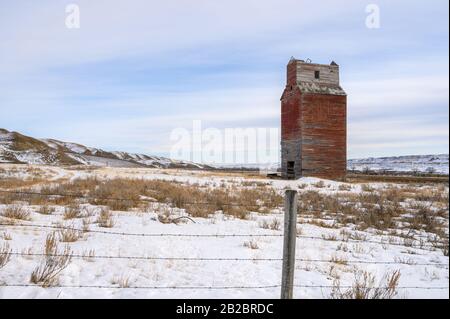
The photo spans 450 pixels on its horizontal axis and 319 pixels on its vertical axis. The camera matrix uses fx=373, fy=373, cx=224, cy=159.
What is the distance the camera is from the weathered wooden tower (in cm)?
2850

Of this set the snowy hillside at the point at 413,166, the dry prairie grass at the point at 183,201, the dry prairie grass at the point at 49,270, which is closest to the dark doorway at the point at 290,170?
the dry prairie grass at the point at 183,201

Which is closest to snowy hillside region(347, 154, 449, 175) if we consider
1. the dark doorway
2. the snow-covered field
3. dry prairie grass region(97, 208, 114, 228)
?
the dark doorway

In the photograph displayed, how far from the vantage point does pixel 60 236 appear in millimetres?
7328

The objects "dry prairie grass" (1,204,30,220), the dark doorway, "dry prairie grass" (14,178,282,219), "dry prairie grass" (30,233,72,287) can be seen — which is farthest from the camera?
the dark doorway

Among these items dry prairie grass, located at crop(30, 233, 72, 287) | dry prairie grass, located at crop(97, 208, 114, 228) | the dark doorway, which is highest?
the dark doorway

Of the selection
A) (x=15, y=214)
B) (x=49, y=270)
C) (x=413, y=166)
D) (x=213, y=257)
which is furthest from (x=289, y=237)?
(x=413, y=166)

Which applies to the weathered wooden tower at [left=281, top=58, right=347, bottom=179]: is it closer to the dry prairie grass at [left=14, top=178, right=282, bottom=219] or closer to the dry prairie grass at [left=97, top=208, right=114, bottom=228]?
the dry prairie grass at [left=14, top=178, right=282, bottom=219]

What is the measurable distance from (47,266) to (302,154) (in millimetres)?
24704

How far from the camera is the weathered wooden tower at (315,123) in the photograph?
28.5m

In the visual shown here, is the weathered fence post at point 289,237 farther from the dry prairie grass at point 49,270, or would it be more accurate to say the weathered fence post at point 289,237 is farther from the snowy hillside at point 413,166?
the snowy hillside at point 413,166

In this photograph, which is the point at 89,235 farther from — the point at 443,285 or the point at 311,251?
the point at 443,285

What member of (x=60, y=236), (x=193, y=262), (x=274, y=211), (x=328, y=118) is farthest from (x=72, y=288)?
(x=328, y=118)

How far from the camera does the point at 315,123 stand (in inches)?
1131
